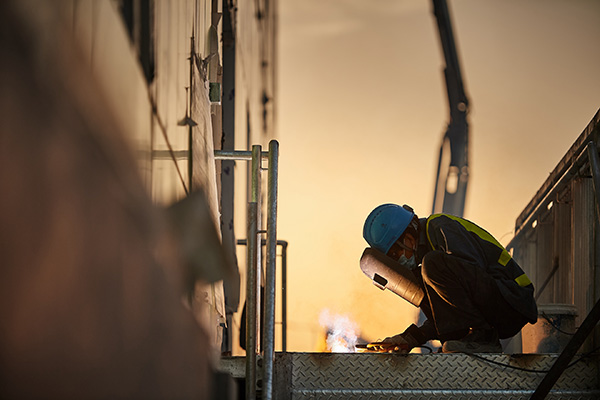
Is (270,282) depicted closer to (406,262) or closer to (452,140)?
(406,262)

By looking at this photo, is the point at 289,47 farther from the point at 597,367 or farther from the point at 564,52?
the point at 597,367

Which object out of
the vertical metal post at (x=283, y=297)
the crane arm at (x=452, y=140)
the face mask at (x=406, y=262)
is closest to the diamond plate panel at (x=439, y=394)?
the face mask at (x=406, y=262)

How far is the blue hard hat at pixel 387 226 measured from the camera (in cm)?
479

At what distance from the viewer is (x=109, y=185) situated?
1.99 metres

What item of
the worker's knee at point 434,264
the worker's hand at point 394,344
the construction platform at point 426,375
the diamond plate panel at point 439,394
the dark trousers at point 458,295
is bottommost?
the diamond plate panel at point 439,394

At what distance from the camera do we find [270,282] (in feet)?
10.8

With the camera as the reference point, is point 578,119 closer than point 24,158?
No

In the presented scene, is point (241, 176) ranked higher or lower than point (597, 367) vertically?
higher

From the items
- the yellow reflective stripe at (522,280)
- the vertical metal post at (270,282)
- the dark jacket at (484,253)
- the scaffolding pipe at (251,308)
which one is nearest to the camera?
the vertical metal post at (270,282)

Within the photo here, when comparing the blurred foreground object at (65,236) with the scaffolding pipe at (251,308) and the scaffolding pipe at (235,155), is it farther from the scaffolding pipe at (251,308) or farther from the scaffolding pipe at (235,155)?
the scaffolding pipe at (235,155)

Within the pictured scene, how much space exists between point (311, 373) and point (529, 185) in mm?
7939

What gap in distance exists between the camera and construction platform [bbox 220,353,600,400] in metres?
3.75

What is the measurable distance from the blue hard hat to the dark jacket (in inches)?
6.4

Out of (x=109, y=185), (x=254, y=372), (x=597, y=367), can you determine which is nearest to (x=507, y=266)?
(x=597, y=367)
